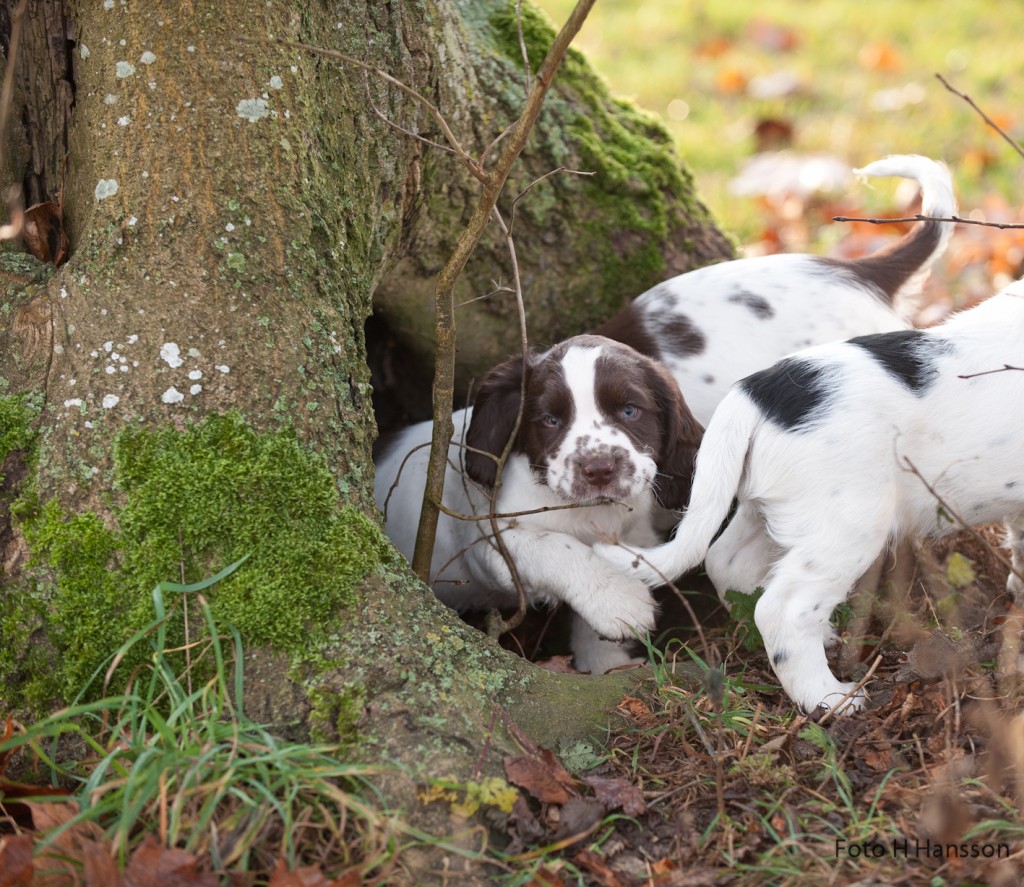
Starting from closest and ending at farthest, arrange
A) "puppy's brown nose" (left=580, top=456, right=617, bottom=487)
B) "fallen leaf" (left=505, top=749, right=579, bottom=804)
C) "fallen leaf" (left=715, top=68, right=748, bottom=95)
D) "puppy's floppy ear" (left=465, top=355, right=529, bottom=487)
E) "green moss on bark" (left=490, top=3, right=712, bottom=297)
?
"fallen leaf" (left=505, top=749, right=579, bottom=804), "puppy's brown nose" (left=580, top=456, right=617, bottom=487), "puppy's floppy ear" (left=465, top=355, right=529, bottom=487), "green moss on bark" (left=490, top=3, right=712, bottom=297), "fallen leaf" (left=715, top=68, right=748, bottom=95)

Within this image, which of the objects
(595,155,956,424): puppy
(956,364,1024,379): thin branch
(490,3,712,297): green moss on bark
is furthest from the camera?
(490,3,712,297): green moss on bark

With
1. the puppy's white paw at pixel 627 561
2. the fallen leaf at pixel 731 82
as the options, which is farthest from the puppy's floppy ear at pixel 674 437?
the fallen leaf at pixel 731 82

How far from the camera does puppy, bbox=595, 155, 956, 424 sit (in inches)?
163

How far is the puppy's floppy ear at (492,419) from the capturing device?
3766mm

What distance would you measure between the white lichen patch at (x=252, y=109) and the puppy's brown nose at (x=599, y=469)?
4.72 ft

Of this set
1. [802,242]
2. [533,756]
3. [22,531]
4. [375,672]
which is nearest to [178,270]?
[22,531]

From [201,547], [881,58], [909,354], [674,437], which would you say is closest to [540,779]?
[201,547]

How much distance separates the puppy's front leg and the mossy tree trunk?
647 mm

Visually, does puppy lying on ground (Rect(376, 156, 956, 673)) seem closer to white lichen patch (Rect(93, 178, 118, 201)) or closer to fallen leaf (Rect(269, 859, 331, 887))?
white lichen patch (Rect(93, 178, 118, 201))

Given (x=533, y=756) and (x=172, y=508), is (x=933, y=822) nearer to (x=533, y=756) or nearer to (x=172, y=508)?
(x=533, y=756)

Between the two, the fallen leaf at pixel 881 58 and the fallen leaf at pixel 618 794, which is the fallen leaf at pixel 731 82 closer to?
the fallen leaf at pixel 881 58

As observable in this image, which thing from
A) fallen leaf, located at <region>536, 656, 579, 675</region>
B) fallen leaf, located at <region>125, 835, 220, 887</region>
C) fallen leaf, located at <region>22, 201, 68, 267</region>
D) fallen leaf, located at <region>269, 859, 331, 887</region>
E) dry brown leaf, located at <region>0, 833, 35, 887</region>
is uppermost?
fallen leaf, located at <region>22, 201, 68, 267</region>

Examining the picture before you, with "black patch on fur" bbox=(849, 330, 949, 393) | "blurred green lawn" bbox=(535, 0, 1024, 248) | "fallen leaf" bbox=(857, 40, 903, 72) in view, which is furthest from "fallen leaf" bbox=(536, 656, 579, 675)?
"fallen leaf" bbox=(857, 40, 903, 72)

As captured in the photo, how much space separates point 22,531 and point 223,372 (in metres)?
0.65
